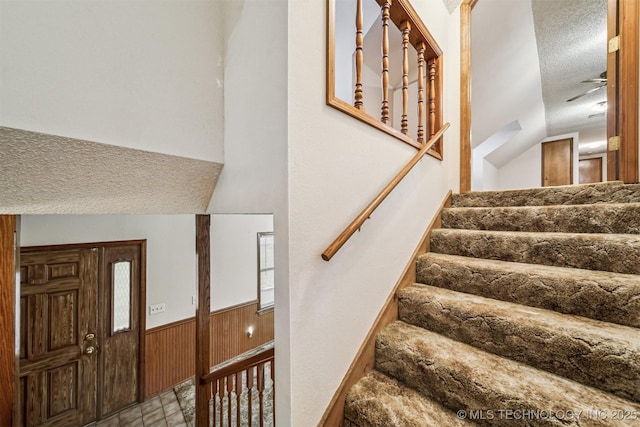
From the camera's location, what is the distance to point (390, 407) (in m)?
1.06

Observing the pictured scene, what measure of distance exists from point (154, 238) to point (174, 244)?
0.82 feet

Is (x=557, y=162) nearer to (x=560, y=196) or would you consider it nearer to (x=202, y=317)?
(x=560, y=196)

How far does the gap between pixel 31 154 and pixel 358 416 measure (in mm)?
1677

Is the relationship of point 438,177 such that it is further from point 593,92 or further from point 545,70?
point 593,92

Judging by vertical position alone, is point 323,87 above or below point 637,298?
above

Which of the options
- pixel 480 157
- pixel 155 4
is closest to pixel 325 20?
pixel 155 4

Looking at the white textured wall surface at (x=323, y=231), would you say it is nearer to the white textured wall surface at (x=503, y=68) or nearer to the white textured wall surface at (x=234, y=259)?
the white textured wall surface at (x=503, y=68)

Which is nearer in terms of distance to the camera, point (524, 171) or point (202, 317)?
point (202, 317)

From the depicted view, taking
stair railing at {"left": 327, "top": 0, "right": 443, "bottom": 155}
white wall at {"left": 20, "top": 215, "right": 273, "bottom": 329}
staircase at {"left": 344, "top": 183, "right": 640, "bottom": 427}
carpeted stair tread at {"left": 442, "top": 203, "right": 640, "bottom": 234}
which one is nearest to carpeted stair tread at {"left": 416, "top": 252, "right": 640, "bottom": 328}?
staircase at {"left": 344, "top": 183, "right": 640, "bottom": 427}

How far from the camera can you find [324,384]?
1.09 metres

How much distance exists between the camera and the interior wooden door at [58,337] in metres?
2.37

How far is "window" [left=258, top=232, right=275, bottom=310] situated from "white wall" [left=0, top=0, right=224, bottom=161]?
125 inches

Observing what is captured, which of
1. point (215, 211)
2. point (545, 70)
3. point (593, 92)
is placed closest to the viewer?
point (215, 211)

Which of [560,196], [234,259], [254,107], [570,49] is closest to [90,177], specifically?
[254,107]
